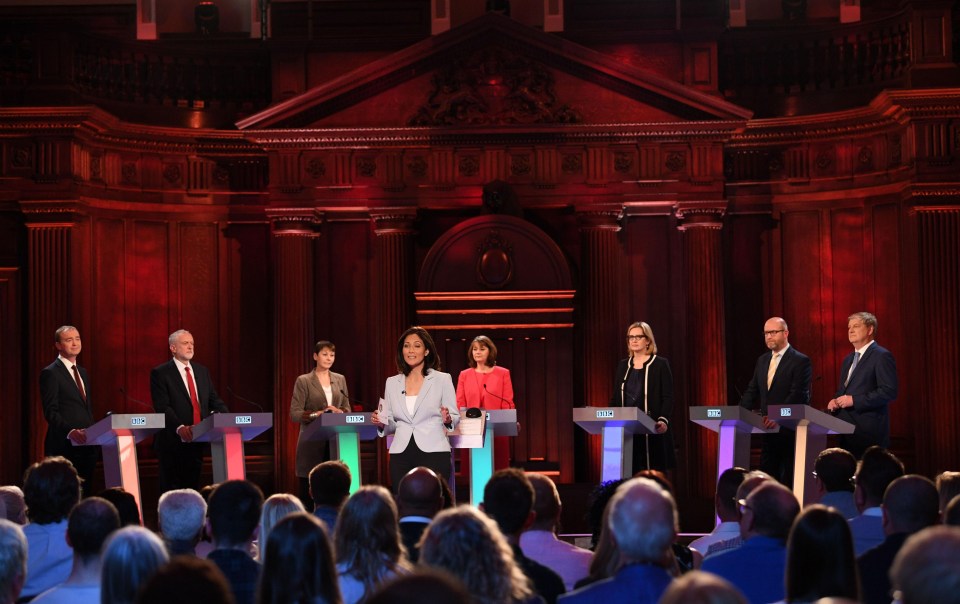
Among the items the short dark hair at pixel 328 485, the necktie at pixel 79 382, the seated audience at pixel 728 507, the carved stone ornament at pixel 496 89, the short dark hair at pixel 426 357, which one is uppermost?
the carved stone ornament at pixel 496 89

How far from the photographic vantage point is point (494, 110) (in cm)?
1256

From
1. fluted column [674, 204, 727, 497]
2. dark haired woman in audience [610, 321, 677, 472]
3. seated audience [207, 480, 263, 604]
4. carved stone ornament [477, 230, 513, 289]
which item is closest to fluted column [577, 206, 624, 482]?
fluted column [674, 204, 727, 497]

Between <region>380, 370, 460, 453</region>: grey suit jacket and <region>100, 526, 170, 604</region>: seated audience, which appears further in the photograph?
<region>380, 370, 460, 453</region>: grey suit jacket

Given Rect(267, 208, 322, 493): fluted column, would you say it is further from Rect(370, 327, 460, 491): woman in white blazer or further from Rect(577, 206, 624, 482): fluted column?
Rect(370, 327, 460, 491): woman in white blazer

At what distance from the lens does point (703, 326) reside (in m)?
12.4

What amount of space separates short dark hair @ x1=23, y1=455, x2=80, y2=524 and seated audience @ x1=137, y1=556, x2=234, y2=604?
3.07 metres

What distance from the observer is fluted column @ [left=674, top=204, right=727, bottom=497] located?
12211 mm

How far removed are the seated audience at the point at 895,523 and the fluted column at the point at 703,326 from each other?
24.0 ft

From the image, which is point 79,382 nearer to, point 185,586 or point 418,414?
point 418,414

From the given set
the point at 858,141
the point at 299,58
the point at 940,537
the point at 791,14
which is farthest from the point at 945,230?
the point at 940,537

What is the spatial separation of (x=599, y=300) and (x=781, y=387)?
3.54 m

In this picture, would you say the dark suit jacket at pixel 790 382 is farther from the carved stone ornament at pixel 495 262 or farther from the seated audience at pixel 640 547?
the seated audience at pixel 640 547

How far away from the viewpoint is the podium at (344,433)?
8.51 meters

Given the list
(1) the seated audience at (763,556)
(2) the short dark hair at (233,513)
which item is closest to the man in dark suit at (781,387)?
(1) the seated audience at (763,556)
